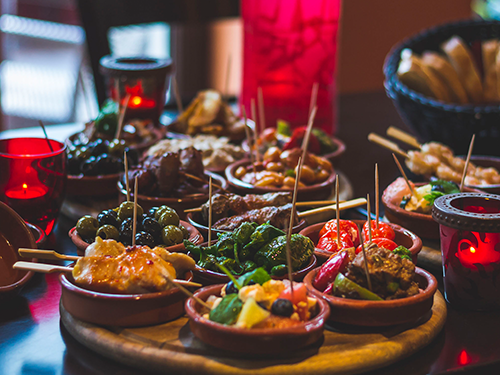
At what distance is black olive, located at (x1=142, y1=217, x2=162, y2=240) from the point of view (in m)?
1.36

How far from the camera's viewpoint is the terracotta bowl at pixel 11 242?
1308mm

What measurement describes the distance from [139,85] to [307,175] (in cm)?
89

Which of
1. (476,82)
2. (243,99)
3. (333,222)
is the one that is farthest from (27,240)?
(476,82)

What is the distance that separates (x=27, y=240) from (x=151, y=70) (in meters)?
1.16

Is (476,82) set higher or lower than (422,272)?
higher

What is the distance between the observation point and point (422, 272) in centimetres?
123

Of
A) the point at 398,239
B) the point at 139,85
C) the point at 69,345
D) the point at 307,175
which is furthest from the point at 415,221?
the point at 139,85

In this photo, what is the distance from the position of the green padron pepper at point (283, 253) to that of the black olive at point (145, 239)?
23 cm

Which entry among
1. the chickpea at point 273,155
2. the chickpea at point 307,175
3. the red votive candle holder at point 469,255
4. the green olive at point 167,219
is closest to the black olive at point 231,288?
the green olive at point 167,219

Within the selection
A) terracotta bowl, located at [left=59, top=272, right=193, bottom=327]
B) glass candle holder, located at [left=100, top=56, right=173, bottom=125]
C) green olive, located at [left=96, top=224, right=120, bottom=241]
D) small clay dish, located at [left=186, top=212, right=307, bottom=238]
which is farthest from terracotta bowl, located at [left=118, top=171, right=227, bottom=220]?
glass candle holder, located at [left=100, top=56, right=173, bottom=125]

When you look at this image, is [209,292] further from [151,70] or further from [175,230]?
[151,70]

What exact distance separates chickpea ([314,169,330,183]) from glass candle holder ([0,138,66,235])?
71cm

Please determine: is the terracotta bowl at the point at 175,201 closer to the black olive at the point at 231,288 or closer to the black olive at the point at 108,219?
the black olive at the point at 108,219

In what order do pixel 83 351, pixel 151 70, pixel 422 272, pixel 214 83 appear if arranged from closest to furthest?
pixel 83 351, pixel 422 272, pixel 151 70, pixel 214 83
